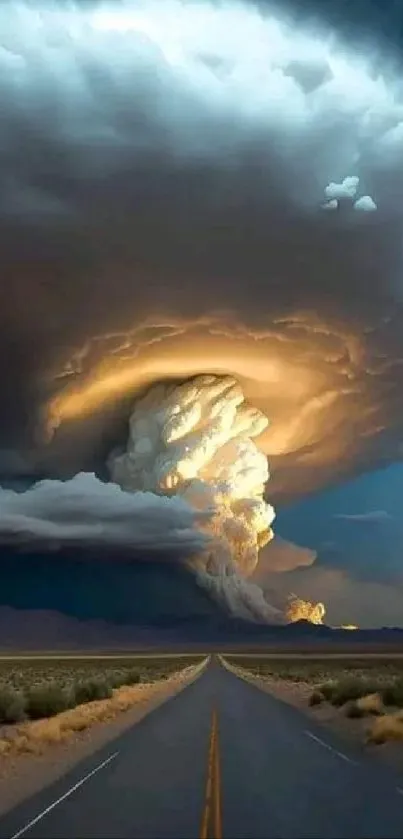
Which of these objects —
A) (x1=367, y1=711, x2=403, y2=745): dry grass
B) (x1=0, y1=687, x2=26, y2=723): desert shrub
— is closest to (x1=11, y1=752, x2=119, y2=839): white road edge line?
(x1=367, y1=711, x2=403, y2=745): dry grass

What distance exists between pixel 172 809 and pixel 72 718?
63.1ft

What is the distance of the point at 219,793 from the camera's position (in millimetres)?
14492

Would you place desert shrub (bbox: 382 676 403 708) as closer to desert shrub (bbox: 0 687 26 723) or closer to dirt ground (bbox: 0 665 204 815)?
dirt ground (bbox: 0 665 204 815)

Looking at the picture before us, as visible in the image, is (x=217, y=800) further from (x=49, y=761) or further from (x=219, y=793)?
(x=49, y=761)

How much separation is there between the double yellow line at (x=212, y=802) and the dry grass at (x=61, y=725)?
195 inches

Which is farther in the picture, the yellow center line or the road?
the road

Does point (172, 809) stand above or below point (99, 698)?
below

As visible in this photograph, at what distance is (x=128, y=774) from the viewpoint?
678 inches

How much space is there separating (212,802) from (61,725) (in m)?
16.1

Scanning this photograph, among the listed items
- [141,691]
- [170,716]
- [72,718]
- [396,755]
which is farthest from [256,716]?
[141,691]

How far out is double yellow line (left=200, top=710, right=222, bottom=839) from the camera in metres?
11.3

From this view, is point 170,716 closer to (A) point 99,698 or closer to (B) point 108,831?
(A) point 99,698

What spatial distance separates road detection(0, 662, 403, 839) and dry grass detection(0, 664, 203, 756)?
77.8 inches

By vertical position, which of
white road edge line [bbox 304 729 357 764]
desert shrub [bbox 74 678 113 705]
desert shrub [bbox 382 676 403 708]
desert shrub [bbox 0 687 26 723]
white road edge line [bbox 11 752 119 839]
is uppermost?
desert shrub [bbox 74 678 113 705]
